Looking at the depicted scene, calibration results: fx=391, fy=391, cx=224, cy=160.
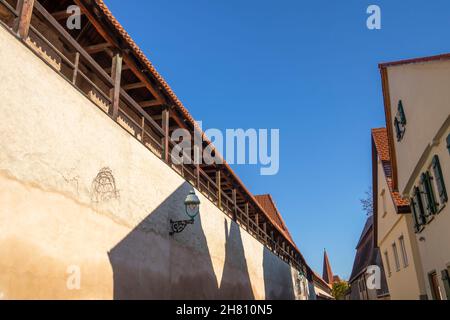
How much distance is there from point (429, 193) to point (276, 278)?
13176 mm

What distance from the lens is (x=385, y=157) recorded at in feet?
59.7

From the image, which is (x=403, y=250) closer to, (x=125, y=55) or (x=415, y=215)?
(x=415, y=215)

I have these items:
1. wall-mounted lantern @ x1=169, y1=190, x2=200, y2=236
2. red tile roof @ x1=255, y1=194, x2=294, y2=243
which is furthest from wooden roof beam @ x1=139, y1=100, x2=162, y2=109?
red tile roof @ x1=255, y1=194, x2=294, y2=243

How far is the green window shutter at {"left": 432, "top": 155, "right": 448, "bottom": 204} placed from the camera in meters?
9.70

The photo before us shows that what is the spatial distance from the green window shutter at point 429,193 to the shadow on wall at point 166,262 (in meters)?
6.55

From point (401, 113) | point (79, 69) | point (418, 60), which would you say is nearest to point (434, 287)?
point (401, 113)

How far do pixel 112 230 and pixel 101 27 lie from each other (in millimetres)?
4134

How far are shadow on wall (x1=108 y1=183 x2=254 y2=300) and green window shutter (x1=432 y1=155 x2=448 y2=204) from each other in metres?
6.52

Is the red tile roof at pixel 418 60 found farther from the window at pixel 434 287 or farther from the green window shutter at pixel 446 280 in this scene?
the window at pixel 434 287

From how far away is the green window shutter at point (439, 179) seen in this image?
9695 mm

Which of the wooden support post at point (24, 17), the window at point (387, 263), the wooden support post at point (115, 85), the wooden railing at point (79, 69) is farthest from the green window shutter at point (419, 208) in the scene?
the wooden support post at point (24, 17)

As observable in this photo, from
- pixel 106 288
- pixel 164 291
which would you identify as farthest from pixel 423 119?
pixel 106 288

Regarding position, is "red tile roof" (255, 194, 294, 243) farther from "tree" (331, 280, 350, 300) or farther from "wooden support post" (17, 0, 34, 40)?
"wooden support post" (17, 0, 34, 40)
